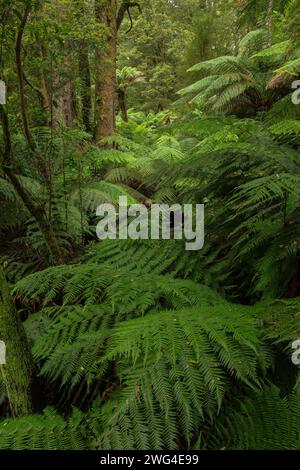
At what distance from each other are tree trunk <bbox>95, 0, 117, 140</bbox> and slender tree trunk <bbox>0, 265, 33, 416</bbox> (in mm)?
3994

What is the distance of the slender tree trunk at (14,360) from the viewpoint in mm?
Answer: 1393

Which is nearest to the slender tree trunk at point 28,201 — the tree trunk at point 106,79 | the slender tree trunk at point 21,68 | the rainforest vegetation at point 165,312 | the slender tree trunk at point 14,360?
the rainforest vegetation at point 165,312

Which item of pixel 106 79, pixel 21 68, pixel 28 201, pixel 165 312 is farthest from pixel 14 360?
pixel 106 79

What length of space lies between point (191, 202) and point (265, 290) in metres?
0.67

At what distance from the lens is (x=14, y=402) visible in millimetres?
1430

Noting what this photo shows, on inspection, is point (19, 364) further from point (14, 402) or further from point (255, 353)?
point (255, 353)

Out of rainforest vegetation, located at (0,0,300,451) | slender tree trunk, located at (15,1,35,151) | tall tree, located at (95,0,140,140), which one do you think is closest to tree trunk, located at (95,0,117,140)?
tall tree, located at (95,0,140,140)

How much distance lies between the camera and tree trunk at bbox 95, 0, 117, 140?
4780mm

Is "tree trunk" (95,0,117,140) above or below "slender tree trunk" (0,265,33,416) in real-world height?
above

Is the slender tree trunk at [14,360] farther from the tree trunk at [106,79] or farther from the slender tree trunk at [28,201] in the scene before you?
the tree trunk at [106,79]

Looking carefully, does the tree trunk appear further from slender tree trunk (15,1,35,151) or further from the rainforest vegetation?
slender tree trunk (15,1,35,151)

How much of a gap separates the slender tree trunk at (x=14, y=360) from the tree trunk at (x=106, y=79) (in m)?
3.99

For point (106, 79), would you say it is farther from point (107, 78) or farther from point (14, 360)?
point (14, 360)

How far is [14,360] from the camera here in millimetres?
1411
